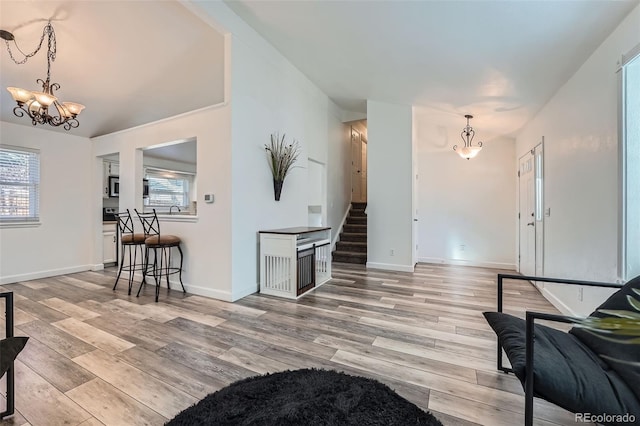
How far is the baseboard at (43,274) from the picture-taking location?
13.3 ft

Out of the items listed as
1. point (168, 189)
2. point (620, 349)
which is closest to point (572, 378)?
point (620, 349)

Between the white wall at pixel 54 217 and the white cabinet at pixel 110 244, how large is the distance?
29 cm

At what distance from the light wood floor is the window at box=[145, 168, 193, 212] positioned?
3.02 meters

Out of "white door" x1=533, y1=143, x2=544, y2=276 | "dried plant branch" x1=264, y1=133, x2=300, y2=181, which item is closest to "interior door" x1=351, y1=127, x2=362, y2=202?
"dried plant branch" x1=264, y1=133, x2=300, y2=181

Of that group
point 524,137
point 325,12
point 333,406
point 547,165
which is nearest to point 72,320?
point 333,406

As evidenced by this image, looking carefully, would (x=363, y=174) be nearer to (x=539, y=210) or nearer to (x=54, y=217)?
(x=539, y=210)

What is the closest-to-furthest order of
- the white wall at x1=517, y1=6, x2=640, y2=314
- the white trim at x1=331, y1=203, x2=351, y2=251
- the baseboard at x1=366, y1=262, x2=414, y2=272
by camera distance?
the white wall at x1=517, y1=6, x2=640, y2=314, the baseboard at x1=366, y1=262, x2=414, y2=272, the white trim at x1=331, y1=203, x2=351, y2=251

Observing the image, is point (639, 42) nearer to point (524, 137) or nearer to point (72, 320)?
point (524, 137)

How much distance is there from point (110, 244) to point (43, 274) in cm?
110

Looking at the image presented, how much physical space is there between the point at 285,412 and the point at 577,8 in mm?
3393

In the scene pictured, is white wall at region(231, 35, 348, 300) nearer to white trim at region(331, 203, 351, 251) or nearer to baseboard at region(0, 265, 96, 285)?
white trim at region(331, 203, 351, 251)

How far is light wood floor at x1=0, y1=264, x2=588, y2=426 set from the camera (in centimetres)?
156

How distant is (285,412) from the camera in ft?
4.67

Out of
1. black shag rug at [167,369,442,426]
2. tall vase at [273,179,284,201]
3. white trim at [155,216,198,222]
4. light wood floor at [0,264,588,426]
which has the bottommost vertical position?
light wood floor at [0,264,588,426]
